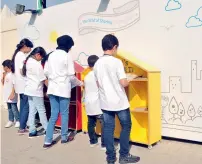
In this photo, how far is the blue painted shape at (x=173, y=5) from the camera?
4.02 meters

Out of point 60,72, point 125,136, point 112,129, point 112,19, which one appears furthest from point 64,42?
point 125,136

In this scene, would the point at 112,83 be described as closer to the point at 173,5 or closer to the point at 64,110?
the point at 64,110

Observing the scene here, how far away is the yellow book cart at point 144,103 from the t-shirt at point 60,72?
922 millimetres

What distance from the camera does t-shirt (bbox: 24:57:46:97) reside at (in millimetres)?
4652

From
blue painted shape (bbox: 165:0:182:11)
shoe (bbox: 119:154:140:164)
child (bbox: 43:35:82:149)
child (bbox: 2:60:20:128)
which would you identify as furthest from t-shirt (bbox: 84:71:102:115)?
child (bbox: 2:60:20:128)

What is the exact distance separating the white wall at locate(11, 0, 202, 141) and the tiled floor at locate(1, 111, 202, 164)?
1.34ft

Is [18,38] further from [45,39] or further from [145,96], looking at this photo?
[145,96]

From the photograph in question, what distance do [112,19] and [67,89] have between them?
1753 millimetres

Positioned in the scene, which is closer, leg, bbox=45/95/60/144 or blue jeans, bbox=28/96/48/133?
leg, bbox=45/95/60/144

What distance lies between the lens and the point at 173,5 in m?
4.07

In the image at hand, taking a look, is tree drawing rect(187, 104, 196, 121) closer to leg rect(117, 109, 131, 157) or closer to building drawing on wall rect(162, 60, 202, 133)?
building drawing on wall rect(162, 60, 202, 133)

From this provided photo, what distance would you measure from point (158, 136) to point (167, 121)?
0.33m

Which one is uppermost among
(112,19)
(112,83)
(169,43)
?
(112,19)

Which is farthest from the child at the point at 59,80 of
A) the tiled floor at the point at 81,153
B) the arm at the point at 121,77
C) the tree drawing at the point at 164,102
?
the tree drawing at the point at 164,102
